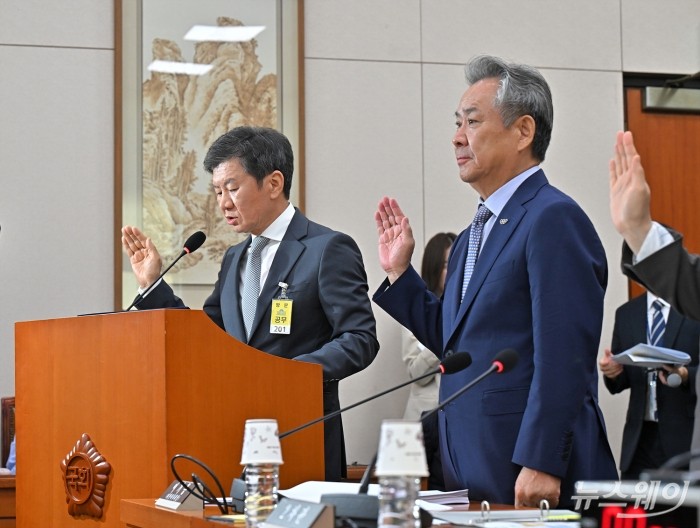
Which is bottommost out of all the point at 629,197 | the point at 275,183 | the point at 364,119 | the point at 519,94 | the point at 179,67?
the point at 629,197

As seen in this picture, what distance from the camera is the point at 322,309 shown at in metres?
3.04

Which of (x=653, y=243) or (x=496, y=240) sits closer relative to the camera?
(x=653, y=243)

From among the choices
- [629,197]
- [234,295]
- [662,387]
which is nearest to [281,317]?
[234,295]

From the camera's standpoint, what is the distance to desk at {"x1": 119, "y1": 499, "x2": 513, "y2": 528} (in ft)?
6.43

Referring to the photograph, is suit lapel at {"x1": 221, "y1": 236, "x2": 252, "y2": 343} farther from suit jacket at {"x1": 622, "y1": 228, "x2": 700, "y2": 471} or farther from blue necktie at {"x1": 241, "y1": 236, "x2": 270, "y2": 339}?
suit jacket at {"x1": 622, "y1": 228, "x2": 700, "y2": 471}

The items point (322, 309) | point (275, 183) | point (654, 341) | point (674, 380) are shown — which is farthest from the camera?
point (654, 341)

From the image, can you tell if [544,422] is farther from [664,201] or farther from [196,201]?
[664,201]

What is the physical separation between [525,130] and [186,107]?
8.75 feet

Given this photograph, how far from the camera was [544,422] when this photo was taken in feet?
7.72

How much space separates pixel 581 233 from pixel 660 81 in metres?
3.51

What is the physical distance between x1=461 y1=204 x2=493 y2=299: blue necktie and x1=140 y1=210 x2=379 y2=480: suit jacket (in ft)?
1.22

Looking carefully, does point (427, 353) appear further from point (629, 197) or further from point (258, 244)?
point (629, 197)

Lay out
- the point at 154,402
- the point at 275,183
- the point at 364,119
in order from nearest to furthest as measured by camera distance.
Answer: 1. the point at 154,402
2. the point at 275,183
3. the point at 364,119

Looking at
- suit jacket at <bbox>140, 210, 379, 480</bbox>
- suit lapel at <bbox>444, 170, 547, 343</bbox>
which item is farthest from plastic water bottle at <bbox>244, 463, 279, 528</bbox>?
suit jacket at <bbox>140, 210, 379, 480</bbox>
